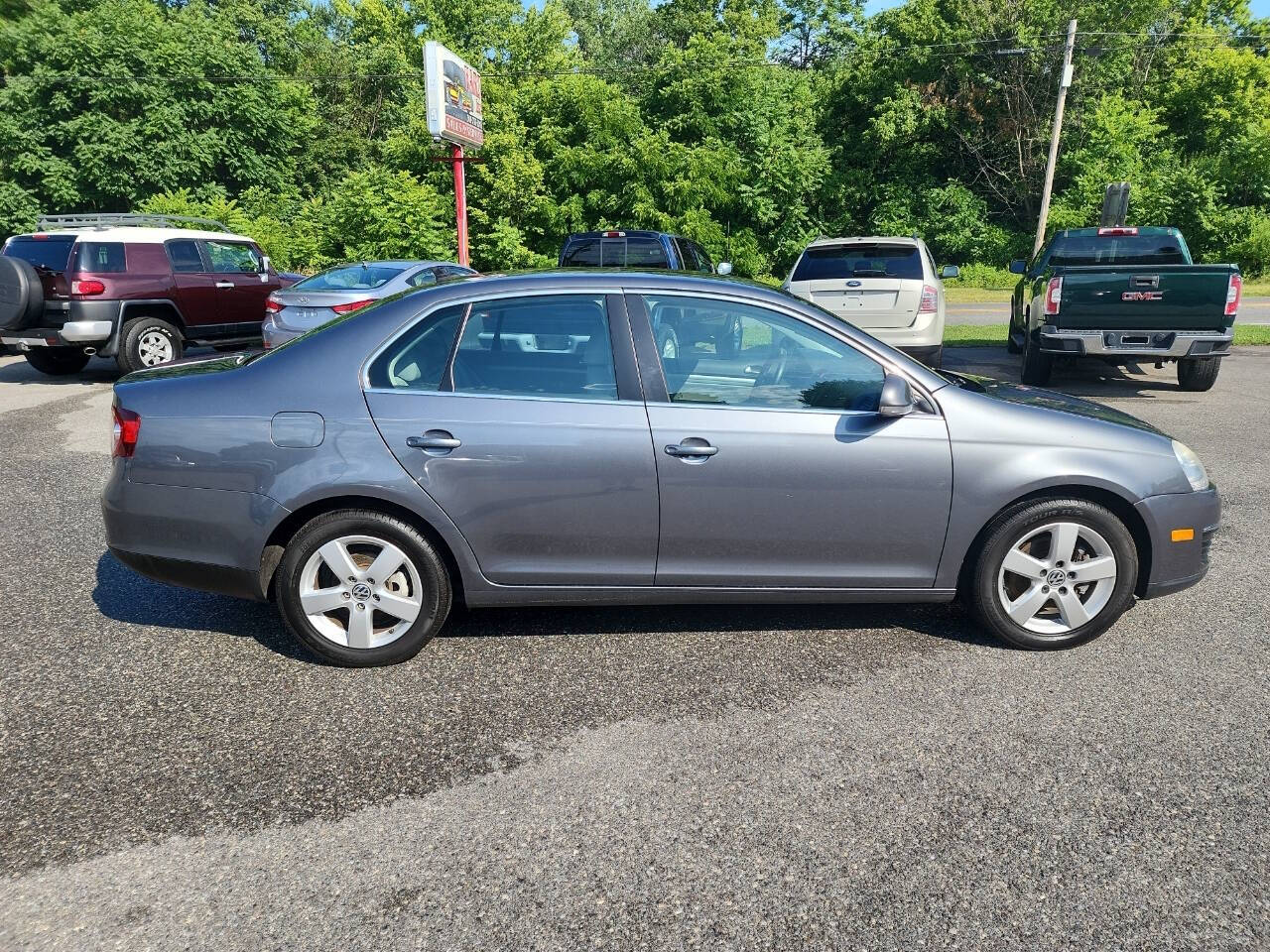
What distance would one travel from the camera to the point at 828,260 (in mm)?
10797

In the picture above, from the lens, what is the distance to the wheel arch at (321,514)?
3785 millimetres

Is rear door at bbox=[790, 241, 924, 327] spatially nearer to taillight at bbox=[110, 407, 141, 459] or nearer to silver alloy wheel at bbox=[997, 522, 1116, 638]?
silver alloy wheel at bbox=[997, 522, 1116, 638]

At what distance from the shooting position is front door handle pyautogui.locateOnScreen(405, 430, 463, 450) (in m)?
3.73

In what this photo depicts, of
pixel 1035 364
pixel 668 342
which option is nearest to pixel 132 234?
pixel 668 342

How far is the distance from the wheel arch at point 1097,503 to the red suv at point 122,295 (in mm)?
11109

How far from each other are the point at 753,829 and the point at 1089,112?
35.2m

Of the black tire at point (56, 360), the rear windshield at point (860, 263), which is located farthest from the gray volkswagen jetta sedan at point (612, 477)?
the black tire at point (56, 360)

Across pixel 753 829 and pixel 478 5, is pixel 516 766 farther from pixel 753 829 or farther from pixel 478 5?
pixel 478 5

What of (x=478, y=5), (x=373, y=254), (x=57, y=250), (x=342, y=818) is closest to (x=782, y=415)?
(x=342, y=818)

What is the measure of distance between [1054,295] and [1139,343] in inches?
39.6

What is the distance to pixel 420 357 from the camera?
3.87m

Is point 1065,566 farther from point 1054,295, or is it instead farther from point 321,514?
point 1054,295

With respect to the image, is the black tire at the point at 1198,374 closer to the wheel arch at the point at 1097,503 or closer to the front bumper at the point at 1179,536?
the front bumper at the point at 1179,536

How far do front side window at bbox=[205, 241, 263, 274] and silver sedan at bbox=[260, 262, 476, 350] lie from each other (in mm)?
2364
